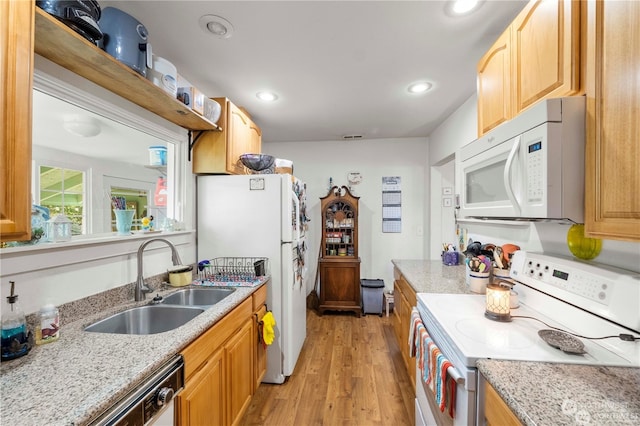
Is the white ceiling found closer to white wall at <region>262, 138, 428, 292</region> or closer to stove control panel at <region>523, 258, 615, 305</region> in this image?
white wall at <region>262, 138, 428, 292</region>

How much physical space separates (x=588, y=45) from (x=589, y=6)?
0.40 ft

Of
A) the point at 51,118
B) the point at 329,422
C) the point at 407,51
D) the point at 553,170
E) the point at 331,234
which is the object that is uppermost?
the point at 407,51

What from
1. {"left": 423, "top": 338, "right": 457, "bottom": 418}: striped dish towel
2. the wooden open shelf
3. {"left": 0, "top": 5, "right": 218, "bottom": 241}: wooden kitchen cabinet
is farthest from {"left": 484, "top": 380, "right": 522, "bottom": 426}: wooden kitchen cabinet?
the wooden open shelf

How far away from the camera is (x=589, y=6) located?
0.86m

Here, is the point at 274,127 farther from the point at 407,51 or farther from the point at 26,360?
the point at 26,360

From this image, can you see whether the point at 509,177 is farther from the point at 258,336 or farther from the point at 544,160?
the point at 258,336

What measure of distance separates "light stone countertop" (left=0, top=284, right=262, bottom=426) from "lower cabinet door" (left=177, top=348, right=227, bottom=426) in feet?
0.69

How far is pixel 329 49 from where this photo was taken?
1646 mm

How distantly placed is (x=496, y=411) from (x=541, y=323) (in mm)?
610

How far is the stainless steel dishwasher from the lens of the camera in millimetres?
734

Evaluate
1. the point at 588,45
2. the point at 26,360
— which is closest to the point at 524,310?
the point at 588,45

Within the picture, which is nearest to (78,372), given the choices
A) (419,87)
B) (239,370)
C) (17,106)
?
(17,106)

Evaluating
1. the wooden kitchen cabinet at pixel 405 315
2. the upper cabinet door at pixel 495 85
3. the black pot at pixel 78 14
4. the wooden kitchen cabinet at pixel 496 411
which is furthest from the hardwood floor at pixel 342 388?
the black pot at pixel 78 14

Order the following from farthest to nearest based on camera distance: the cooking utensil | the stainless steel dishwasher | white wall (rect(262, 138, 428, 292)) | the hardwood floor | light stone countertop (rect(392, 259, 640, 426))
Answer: white wall (rect(262, 138, 428, 292)) < the hardwood floor < the cooking utensil < the stainless steel dishwasher < light stone countertop (rect(392, 259, 640, 426))
